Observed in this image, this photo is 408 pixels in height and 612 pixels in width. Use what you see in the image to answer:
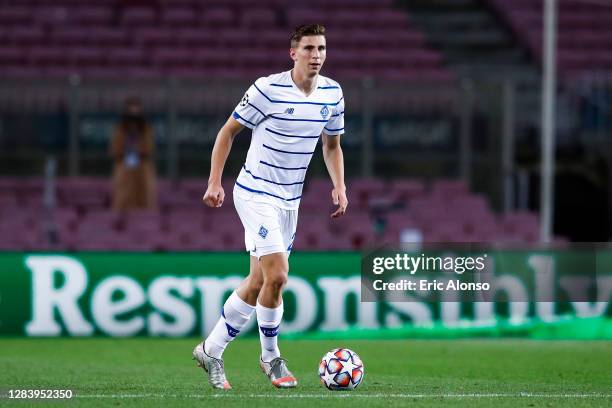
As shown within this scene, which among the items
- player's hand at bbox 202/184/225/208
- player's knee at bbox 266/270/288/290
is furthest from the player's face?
player's knee at bbox 266/270/288/290

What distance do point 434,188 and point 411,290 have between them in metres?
6.77

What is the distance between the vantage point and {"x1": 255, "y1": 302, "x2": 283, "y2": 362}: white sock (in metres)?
8.30

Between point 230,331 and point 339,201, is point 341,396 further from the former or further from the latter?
point 339,201

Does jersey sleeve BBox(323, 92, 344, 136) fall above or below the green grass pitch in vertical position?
above

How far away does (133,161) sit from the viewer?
18906mm

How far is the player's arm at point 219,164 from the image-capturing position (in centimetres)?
788

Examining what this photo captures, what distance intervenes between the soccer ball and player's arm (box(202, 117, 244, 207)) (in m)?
1.19

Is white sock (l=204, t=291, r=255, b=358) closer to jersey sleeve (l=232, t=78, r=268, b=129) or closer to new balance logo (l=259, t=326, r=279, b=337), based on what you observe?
new balance logo (l=259, t=326, r=279, b=337)

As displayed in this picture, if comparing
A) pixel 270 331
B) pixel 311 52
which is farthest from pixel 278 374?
pixel 311 52

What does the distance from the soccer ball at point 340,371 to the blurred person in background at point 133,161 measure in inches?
432

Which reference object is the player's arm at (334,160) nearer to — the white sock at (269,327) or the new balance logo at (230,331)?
the white sock at (269,327)

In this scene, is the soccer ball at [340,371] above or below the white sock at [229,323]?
below

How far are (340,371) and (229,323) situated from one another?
0.76 m

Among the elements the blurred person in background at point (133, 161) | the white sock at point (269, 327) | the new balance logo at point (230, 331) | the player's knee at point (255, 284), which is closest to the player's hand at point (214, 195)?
the player's knee at point (255, 284)
